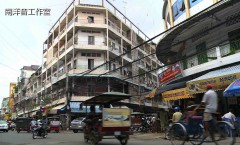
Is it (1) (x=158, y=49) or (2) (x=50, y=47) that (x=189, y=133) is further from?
(2) (x=50, y=47)

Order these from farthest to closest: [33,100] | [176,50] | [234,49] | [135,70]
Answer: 1. [33,100]
2. [135,70]
3. [176,50]
4. [234,49]

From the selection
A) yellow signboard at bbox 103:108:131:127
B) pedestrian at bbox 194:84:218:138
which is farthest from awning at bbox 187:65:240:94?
pedestrian at bbox 194:84:218:138

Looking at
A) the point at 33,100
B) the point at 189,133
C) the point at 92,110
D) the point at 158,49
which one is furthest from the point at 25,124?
the point at 33,100

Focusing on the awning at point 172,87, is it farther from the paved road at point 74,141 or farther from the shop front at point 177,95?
the paved road at point 74,141

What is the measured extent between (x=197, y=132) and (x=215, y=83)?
793cm

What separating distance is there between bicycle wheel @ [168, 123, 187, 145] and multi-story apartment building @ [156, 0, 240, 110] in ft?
21.1

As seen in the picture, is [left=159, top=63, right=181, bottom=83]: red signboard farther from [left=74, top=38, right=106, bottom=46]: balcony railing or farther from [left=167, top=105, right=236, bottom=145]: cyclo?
[left=74, top=38, right=106, bottom=46]: balcony railing

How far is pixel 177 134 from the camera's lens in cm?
951

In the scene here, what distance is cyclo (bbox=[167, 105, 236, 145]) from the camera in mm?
8297

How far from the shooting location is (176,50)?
2505cm

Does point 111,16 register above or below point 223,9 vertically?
above

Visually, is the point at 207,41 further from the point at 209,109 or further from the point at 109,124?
the point at 209,109

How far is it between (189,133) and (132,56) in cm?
4616

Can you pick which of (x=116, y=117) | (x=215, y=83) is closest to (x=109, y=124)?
(x=116, y=117)
